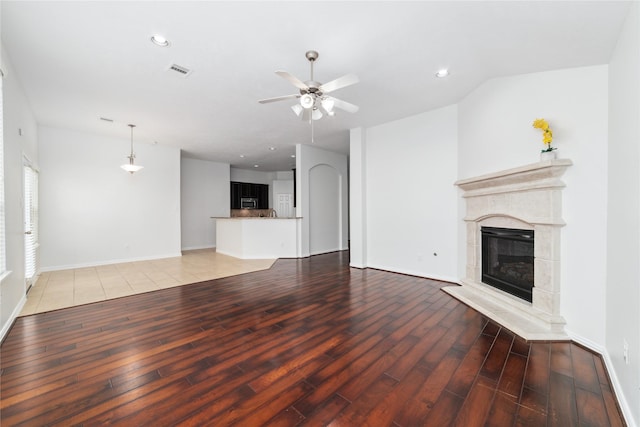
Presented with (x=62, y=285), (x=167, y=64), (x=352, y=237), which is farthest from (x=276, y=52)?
(x=62, y=285)

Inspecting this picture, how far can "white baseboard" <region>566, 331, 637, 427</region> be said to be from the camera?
162cm

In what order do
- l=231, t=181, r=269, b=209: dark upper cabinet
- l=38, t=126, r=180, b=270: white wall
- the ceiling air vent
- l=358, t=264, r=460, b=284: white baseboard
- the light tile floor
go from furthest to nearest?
1. l=231, t=181, r=269, b=209: dark upper cabinet
2. l=38, t=126, r=180, b=270: white wall
3. l=358, t=264, r=460, b=284: white baseboard
4. the light tile floor
5. the ceiling air vent

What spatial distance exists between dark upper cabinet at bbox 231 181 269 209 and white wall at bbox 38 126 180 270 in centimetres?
304

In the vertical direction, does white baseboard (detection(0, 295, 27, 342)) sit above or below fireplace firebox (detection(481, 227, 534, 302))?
below

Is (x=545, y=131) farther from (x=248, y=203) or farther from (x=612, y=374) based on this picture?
(x=248, y=203)

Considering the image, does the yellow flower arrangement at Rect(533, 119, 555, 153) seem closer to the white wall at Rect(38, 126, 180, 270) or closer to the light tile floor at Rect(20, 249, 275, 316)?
the light tile floor at Rect(20, 249, 275, 316)

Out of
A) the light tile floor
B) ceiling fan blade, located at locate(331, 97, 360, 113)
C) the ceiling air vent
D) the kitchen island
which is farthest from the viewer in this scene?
the kitchen island

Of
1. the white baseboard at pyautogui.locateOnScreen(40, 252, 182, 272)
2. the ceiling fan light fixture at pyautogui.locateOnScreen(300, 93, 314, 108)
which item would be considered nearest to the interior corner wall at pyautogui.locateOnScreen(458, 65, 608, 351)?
the ceiling fan light fixture at pyautogui.locateOnScreen(300, 93, 314, 108)

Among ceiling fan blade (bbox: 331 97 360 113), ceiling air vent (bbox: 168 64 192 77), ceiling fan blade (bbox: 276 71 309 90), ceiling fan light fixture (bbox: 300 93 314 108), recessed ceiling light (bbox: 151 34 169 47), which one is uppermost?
ceiling air vent (bbox: 168 64 192 77)

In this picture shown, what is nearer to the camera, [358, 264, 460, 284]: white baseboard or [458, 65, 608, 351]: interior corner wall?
[458, 65, 608, 351]: interior corner wall

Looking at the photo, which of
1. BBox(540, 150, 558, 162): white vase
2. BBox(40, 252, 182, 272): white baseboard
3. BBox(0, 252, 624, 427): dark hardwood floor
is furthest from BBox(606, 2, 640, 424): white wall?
BBox(40, 252, 182, 272): white baseboard

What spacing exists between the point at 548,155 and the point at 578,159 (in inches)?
9.4

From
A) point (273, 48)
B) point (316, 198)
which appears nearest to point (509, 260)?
point (273, 48)

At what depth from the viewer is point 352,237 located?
5.91 meters
